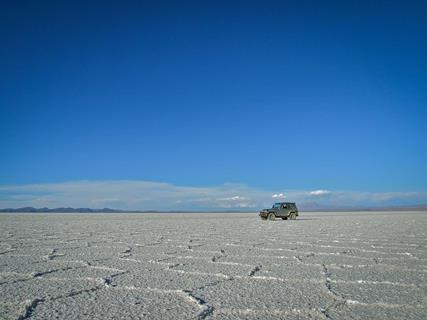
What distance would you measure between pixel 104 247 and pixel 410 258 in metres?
5.02

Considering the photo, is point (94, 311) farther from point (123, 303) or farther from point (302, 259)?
point (302, 259)

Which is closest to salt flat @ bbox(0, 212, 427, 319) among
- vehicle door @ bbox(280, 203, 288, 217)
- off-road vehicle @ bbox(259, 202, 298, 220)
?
off-road vehicle @ bbox(259, 202, 298, 220)

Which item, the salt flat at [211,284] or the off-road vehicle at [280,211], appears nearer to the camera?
the salt flat at [211,284]

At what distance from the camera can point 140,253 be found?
6574mm

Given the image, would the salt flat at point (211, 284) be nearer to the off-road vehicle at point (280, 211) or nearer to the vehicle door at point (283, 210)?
the off-road vehicle at point (280, 211)

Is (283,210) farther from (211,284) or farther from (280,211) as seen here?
(211,284)

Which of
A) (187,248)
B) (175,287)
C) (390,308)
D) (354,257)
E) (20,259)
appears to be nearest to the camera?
(390,308)

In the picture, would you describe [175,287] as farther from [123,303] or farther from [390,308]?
[390,308]

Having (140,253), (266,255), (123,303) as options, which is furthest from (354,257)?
(123,303)

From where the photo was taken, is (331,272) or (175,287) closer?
(175,287)

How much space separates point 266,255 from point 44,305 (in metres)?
3.82

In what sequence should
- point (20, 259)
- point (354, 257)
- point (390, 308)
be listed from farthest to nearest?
point (354, 257), point (20, 259), point (390, 308)

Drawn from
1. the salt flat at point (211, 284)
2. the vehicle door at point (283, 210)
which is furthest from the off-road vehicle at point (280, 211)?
the salt flat at point (211, 284)

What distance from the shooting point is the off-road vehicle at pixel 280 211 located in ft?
76.9
